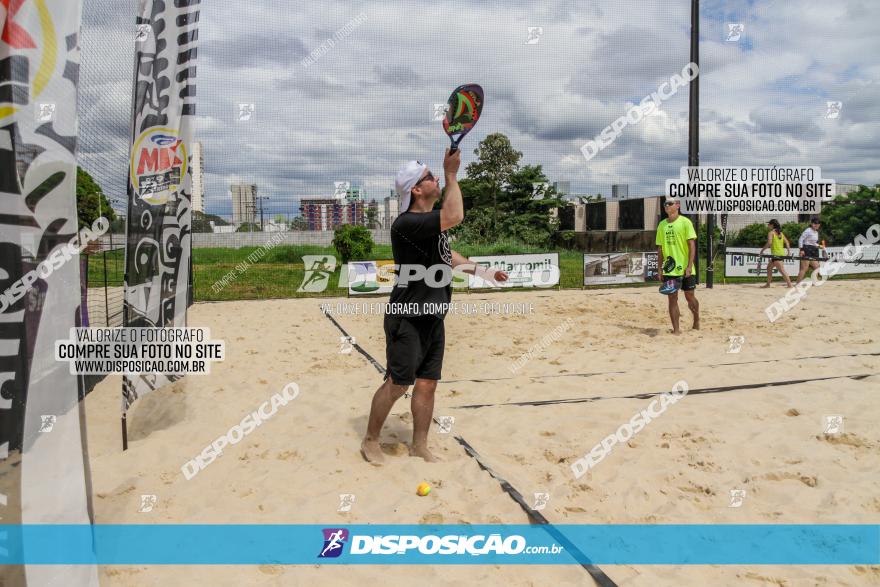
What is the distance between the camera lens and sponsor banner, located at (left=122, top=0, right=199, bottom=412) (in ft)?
13.7

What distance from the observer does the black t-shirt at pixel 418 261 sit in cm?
329

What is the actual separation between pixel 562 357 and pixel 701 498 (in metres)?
3.39

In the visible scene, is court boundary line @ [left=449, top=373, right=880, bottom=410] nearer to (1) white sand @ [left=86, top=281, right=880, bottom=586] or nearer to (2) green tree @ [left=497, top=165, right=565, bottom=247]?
(1) white sand @ [left=86, top=281, right=880, bottom=586]

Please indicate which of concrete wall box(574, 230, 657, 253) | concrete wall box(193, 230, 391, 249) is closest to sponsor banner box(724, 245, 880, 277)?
concrete wall box(193, 230, 391, 249)

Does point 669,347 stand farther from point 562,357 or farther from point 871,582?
point 871,582

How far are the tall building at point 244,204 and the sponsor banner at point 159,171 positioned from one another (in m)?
11.5

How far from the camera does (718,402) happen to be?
4.59 metres

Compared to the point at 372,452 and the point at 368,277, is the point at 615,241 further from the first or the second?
the point at 372,452

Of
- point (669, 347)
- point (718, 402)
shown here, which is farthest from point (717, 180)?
point (718, 402)

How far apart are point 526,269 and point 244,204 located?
8702 millimetres

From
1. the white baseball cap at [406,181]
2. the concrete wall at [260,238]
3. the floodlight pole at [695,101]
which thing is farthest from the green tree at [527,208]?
the white baseball cap at [406,181]

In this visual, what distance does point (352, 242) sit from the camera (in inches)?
682

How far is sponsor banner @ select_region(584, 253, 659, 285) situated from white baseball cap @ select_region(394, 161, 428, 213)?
1120 centimetres

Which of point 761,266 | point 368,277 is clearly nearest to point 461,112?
point 368,277
